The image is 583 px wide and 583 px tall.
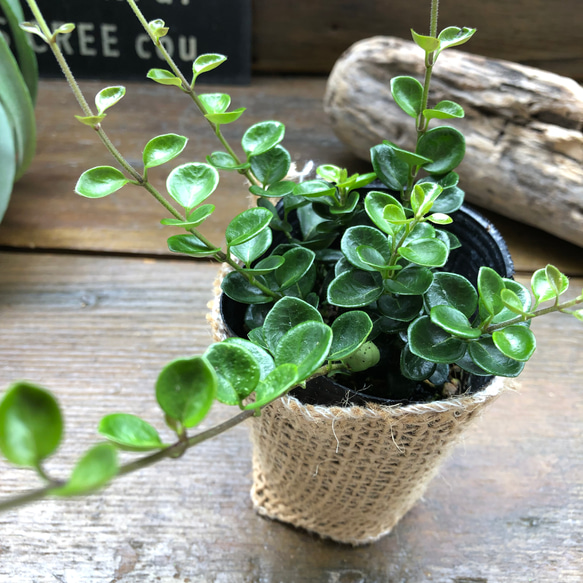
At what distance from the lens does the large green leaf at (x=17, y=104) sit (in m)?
0.59

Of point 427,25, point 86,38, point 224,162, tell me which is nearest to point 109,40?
point 86,38

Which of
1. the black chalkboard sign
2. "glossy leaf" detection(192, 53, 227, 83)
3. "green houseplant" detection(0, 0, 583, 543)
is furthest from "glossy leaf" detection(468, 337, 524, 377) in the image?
the black chalkboard sign

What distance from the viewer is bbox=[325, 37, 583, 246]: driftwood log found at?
65 centimetres

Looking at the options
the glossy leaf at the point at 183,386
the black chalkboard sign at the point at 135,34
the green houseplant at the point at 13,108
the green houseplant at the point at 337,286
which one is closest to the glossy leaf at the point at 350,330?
the green houseplant at the point at 337,286

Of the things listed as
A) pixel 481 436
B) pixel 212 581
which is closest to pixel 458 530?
pixel 481 436

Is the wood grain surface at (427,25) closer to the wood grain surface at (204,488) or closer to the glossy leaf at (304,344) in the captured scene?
the wood grain surface at (204,488)

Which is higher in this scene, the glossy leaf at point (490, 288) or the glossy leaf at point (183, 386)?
the glossy leaf at point (183, 386)

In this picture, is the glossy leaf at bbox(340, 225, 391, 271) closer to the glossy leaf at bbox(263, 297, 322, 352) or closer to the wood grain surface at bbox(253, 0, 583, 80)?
the glossy leaf at bbox(263, 297, 322, 352)

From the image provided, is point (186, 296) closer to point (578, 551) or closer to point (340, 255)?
point (340, 255)

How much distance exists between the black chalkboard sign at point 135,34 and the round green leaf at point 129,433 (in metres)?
0.79

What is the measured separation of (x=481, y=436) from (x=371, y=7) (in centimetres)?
67

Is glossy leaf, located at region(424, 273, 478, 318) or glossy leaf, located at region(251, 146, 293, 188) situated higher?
glossy leaf, located at region(251, 146, 293, 188)

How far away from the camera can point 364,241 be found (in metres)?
0.32

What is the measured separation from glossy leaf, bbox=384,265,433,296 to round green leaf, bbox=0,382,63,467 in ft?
0.64
